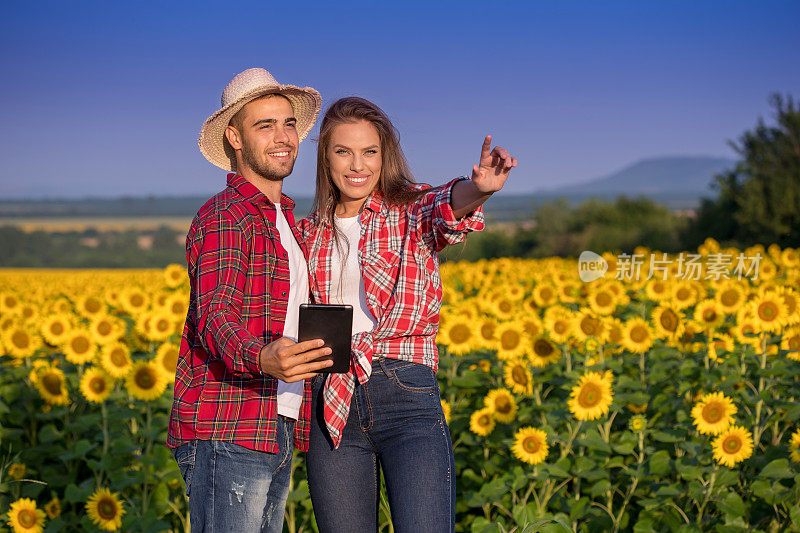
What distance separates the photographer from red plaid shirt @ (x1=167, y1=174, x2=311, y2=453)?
2447 millimetres

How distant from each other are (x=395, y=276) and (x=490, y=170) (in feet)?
1.76

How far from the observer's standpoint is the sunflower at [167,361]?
4938 mm

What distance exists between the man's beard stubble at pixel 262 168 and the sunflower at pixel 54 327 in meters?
3.75

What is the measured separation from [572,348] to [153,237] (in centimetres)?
2766

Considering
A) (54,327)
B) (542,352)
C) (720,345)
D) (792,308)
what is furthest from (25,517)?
(792,308)

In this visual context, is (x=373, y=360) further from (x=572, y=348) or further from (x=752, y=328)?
(x=752, y=328)

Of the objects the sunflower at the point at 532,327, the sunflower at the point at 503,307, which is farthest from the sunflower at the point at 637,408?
the sunflower at the point at 503,307

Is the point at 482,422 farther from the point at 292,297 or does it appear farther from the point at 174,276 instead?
the point at 174,276

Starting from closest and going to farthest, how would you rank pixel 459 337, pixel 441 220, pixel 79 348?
pixel 441 220 → pixel 79 348 → pixel 459 337

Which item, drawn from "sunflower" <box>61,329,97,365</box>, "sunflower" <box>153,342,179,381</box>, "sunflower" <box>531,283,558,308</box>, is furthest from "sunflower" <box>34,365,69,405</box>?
"sunflower" <box>531,283,558,308</box>

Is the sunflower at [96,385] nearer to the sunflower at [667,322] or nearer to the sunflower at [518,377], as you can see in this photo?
the sunflower at [518,377]

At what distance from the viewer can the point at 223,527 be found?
2438mm

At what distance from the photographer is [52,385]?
5285 millimetres

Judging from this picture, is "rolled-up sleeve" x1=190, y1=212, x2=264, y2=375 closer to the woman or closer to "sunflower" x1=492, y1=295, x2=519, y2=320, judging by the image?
the woman
